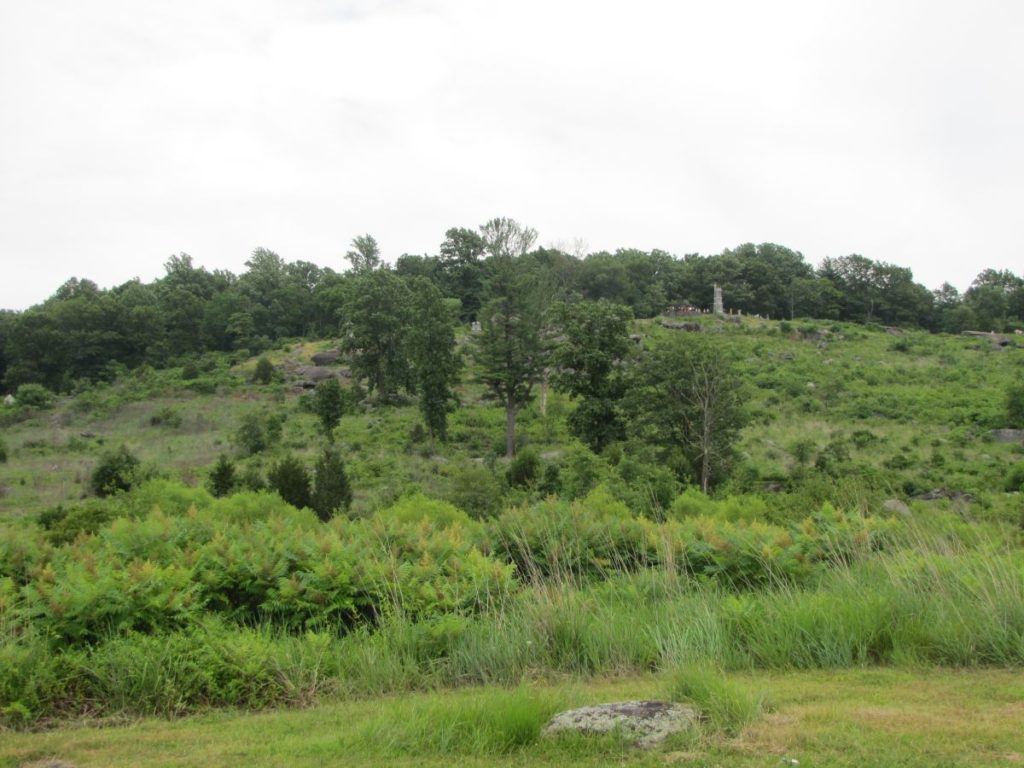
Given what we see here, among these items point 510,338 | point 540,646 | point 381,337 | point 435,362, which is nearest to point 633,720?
point 540,646

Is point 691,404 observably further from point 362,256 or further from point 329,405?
point 362,256

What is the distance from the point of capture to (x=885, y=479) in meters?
25.3

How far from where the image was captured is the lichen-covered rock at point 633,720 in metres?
4.04

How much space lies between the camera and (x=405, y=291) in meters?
53.6

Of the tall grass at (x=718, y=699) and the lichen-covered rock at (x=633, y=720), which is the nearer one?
the lichen-covered rock at (x=633, y=720)

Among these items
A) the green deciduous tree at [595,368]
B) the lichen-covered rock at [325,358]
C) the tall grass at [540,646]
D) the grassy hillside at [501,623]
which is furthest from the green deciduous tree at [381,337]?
the tall grass at [540,646]

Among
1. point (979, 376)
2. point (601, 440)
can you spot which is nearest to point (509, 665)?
point (601, 440)

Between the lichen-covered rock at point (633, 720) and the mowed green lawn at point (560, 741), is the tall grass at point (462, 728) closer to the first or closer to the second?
the mowed green lawn at point (560, 741)

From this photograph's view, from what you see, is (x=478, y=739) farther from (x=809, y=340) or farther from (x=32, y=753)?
(x=809, y=340)

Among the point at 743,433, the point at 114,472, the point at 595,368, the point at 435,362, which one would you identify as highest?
the point at 435,362

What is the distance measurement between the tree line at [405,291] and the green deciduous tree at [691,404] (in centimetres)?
2666

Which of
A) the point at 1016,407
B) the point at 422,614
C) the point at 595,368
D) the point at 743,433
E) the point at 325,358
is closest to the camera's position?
the point at 422,614

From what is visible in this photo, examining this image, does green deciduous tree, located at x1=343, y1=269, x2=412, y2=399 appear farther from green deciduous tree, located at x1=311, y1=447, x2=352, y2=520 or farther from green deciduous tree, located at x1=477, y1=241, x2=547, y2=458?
green deciduous tree, located at x1=311, y1=447, x2=352, y2=520

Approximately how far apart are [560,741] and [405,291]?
50717 millimetres
